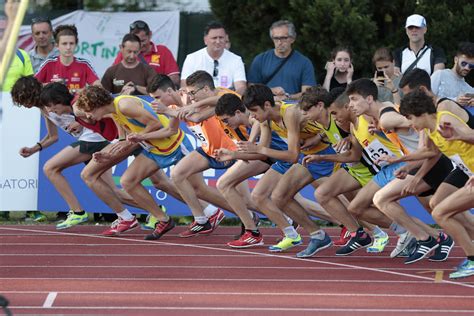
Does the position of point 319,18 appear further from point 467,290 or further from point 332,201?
point 467,290

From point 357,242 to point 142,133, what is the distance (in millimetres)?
2330

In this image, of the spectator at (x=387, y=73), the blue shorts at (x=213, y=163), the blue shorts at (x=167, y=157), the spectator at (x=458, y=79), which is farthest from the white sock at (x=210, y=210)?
the spectator at (x=458, y=79)

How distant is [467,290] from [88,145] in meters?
4.90

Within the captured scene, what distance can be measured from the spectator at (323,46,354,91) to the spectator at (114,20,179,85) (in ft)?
5.80

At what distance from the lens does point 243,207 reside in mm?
11602

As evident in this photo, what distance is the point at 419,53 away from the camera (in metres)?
12.5

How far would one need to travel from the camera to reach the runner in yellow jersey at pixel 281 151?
10.6m

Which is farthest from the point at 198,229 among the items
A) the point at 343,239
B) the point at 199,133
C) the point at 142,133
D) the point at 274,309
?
the point at 274,309

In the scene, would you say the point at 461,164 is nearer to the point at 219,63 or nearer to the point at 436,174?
the point at 436,174

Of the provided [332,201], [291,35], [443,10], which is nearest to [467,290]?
[332,201]

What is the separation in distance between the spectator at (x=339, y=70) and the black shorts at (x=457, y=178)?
2852 mm

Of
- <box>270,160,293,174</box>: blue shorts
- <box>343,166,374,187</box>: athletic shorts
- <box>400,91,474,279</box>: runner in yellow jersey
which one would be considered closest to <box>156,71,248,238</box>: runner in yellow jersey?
<box>270,160,293,174</box>: blue shorts

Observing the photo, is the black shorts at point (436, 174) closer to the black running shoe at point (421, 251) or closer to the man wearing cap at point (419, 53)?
the black running shoe at point (421, 251)

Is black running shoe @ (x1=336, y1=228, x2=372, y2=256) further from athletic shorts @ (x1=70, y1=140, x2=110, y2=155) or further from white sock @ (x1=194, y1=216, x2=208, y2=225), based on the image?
athletic shorts @ (x1=70, y1=140, x2=110, y2=155)
